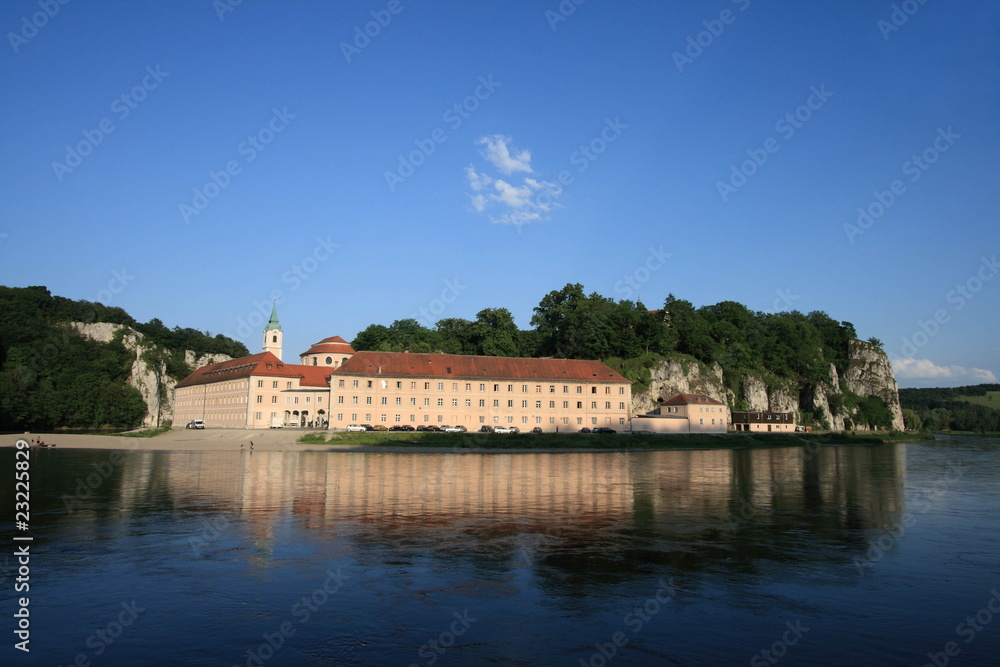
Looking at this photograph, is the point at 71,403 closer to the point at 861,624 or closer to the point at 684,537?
the point at 684,537

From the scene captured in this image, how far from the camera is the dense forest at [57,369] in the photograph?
318 feet

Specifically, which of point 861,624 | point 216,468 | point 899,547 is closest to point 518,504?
point 899,547

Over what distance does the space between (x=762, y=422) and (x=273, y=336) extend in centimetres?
8824

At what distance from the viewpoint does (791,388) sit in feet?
413

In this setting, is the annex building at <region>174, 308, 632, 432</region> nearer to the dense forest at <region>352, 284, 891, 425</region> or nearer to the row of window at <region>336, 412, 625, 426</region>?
the row of window at <region>336, 412, 625, 426</region>

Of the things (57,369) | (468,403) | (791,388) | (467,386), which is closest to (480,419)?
(468,403)

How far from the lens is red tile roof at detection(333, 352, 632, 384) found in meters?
84.1

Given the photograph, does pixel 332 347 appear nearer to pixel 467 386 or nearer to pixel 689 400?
pixel 467 386

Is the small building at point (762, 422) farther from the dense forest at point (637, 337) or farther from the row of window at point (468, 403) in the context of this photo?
the row of window at point (468, 403)

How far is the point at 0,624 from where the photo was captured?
12203 mm
